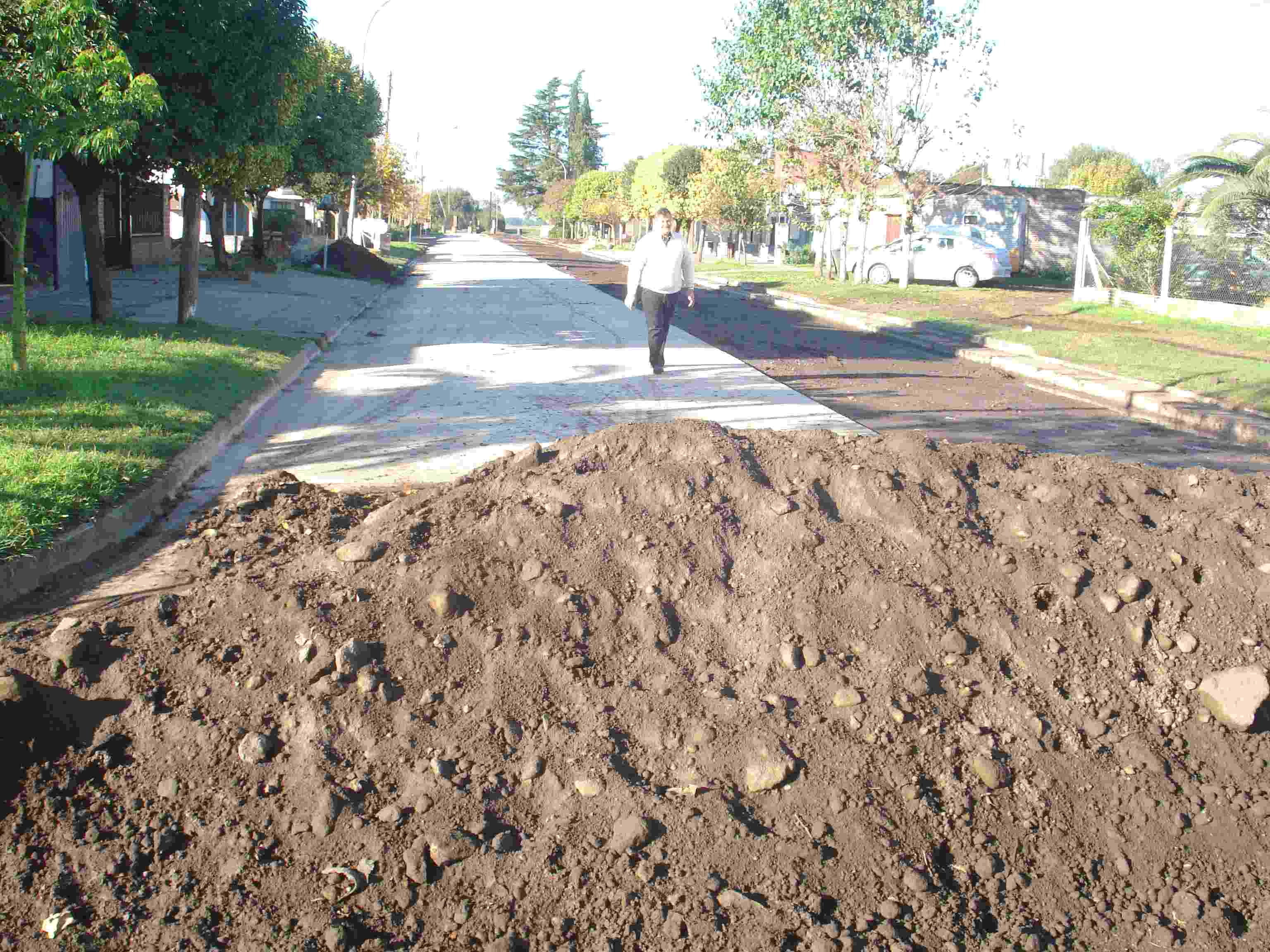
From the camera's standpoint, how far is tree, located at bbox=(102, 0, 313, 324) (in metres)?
12.8

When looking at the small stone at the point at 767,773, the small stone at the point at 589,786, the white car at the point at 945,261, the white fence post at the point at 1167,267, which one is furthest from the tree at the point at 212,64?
the white car at the point at 945,261

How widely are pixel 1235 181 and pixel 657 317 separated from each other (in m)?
14.7

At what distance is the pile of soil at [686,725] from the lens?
3.19 meters

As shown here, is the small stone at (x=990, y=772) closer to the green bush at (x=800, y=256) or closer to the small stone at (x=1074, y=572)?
the small stone at (x=1074, y=572)

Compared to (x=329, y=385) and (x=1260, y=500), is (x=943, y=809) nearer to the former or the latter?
(x=1260, y=500)

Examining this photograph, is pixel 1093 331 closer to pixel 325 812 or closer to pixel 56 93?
pixel 56 93

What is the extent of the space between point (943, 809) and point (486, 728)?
1.48m

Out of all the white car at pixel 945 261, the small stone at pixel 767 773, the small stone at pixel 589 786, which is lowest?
the small stone at pixel 589 786

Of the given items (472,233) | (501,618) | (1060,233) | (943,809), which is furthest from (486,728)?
(472,233)

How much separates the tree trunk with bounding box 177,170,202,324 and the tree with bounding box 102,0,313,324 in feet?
1.85

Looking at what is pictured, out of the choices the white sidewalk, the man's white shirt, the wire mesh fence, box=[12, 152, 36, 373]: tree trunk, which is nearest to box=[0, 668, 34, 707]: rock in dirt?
the white sidewalk

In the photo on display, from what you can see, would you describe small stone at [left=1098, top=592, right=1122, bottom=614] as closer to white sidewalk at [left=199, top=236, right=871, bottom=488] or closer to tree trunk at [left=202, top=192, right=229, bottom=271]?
white sidewalk at [left=199, top=236, right=871, bottom=488]

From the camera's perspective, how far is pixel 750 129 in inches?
1442

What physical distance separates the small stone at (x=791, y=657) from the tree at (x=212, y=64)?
11.1 meters
